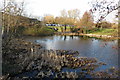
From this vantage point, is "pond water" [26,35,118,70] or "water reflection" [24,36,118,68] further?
"water reflection" [24,36,118,68]

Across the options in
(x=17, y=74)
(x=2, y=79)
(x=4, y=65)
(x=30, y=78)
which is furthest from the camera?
(x=4, y=65)

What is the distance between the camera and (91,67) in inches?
307

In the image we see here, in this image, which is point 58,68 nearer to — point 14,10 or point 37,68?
point 37,68

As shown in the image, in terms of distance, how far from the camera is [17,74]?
6359 mm

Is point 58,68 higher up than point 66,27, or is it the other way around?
point 66,27

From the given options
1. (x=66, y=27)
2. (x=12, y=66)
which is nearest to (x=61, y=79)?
(x=12, y=66)

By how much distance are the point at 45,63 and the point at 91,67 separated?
2813 millimetres

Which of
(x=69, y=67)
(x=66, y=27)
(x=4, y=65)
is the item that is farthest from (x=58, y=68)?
(x=66, y=27)

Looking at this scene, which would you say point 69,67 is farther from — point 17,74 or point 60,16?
point 60,16

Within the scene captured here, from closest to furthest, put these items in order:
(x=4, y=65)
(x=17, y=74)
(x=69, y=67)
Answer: (x=17, y=74), (x=4, y=65), (x=69, y=67)

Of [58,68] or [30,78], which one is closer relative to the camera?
[30,78]

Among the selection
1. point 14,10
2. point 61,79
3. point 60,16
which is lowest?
point 61,79

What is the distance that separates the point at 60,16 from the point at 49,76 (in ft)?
101

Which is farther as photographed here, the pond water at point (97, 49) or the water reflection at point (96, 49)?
the water reflection at point (96, 49)
